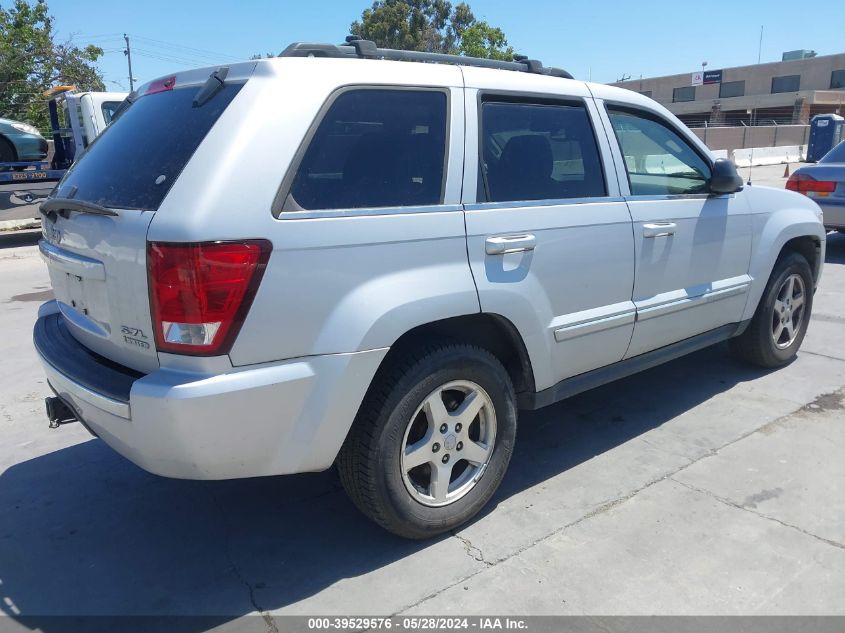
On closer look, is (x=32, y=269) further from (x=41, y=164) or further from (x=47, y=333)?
(x=47, y=333)

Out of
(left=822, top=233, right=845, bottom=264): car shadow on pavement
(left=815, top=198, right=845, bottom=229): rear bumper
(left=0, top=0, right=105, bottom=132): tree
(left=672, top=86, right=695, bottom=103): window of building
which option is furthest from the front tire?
(left=672, top=86, right=695, bottom=103): window of building

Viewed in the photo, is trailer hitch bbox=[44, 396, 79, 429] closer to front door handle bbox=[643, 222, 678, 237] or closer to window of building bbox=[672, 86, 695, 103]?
front door handle bbox=[643, 222, 678, 237]

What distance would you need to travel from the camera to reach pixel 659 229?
3801mm

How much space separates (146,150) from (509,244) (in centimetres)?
154

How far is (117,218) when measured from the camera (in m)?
2.61

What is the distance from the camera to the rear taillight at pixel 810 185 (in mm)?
8922

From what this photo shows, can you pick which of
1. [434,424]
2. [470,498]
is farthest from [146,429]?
[470,498]

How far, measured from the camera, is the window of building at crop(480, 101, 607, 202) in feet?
10.6

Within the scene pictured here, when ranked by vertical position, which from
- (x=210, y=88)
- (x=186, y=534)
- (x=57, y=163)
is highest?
(x=210, y=88)

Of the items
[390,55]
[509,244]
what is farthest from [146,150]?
[509,244]

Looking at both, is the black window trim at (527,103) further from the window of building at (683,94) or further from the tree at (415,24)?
the window of building at (683,94)

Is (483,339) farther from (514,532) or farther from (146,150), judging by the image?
(146,150)

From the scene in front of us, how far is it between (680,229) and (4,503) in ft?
12.5

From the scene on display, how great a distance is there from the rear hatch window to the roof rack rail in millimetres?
486
